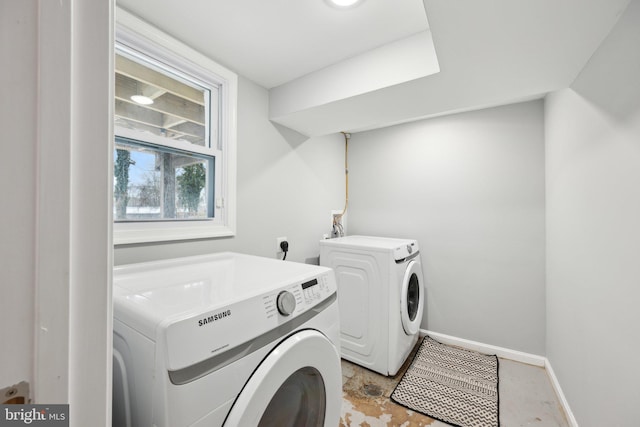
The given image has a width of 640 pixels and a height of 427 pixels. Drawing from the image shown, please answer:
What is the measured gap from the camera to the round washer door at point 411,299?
191 centimetres

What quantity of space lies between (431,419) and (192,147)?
2.13 m

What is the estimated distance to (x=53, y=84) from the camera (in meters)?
0.29

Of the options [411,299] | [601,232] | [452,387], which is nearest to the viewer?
[601,232]

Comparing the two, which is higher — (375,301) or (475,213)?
(475,213)

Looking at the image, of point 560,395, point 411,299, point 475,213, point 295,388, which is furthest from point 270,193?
point 560,395

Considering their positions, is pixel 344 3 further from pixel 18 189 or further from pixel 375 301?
pixel 375 301

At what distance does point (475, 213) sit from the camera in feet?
7.30

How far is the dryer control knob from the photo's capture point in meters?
0.78

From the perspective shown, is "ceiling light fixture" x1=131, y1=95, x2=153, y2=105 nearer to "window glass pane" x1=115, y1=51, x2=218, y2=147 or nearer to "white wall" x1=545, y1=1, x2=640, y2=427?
"window glass pane" x1=115, y1=51, x2=218, y2=147

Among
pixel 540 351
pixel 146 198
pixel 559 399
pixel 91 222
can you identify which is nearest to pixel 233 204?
pixel 146 198

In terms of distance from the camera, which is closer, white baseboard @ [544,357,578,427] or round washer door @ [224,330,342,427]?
round washer door @ [224,330,342,427]

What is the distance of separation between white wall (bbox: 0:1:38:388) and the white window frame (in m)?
1.06

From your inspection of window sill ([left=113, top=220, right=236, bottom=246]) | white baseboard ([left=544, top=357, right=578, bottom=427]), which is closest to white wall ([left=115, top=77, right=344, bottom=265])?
window sill ([left=113, top=220, right=236, bottom=246])

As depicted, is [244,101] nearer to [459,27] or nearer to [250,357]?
[459,27]
